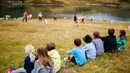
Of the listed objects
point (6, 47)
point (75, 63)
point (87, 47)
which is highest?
point (87, 47)

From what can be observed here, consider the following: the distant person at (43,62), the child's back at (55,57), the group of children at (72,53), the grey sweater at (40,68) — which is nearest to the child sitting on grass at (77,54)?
the group of children at (72,53)

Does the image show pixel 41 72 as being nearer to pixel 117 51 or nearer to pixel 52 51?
pixel 52 51

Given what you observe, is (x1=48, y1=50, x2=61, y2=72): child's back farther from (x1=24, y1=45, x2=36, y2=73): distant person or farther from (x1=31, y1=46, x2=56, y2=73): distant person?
(x1=31, y1=46, x2=56, y2=73): distant person

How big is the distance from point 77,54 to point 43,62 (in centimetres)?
328

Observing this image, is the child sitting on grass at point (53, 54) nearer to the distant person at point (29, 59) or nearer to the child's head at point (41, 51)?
the distant person at point (29, 59)

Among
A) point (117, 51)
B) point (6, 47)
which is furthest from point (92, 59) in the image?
point (6, 47)

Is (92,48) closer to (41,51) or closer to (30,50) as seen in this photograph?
(30,50)

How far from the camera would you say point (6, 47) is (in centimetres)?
2114

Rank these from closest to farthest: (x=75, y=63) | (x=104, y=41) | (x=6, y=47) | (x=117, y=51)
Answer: (x=75, y=63), (x=104, y=41), (x=117, y=51), (x=6, y=47)

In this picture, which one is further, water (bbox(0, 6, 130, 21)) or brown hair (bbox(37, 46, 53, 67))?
water (bbox(0, 6, 130, 21))

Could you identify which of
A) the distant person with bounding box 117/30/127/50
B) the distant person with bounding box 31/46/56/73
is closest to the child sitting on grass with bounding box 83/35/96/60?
the distant person with bounding box 117/30/127/50

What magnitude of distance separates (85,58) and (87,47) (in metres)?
0.67

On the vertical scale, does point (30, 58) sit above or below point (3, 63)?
above

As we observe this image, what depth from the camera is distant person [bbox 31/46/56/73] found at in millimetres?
9086
